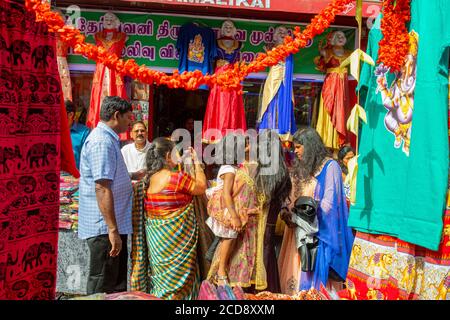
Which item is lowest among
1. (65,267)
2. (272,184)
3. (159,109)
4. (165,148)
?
(65,267)

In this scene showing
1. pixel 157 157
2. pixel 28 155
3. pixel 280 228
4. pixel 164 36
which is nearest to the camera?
pixel 28 155

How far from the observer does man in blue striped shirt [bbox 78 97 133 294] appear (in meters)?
3.65

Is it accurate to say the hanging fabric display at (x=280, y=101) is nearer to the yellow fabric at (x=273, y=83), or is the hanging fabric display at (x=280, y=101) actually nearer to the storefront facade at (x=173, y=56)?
the yellow fabric at (x=273, y=83)

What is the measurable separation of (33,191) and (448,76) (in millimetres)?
2122

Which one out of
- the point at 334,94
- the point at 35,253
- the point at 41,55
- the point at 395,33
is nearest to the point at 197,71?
the point at 41,55

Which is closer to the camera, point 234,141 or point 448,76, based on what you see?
point 448,76

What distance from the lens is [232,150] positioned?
4199 millimetres

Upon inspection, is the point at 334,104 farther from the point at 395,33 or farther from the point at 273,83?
the point at 395,33

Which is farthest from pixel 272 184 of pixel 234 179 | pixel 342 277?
pixel 342 277

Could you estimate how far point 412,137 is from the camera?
8.00ft

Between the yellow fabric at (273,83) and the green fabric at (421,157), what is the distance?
11.3 ft

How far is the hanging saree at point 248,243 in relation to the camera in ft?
13.8

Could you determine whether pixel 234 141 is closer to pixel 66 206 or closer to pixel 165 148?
pixel 165 148

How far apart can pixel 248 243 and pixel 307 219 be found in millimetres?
544
